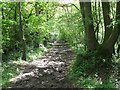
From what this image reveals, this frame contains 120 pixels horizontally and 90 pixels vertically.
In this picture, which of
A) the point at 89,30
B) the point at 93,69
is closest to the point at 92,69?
the point at 93,69

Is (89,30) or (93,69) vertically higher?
(89,30)

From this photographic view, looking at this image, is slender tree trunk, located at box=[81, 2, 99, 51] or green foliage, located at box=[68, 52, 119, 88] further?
slender tree trunk, located at box=[81, 2, 99, 51]

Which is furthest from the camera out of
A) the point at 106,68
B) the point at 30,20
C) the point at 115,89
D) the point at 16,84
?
the point at 30,20

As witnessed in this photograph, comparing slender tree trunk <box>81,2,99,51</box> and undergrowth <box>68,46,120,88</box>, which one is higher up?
slender tree trunk <box>81,2,99,51</box>

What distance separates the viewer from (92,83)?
5609mm

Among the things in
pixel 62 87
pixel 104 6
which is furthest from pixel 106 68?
pixel 104 6

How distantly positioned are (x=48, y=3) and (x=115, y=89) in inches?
634

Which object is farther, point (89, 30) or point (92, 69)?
point (89, 30)

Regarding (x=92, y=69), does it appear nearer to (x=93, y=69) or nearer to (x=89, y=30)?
(x=93, y=69)

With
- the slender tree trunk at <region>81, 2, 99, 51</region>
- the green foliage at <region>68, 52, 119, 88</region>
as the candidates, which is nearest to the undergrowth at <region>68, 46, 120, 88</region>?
the green foliage at <region>68, 52, 119, 88</region>

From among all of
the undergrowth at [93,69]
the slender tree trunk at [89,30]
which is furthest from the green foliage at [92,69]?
the slender tree trunk at [89,30]

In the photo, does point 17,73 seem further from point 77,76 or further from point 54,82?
point 77,76

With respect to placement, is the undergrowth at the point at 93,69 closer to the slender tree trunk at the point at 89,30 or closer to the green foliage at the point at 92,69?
the green foliage at the point at 92,69

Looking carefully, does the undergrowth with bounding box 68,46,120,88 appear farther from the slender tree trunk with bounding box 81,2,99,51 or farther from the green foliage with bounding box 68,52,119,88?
the slender tree trunk with bounding box 81,2,99,51
